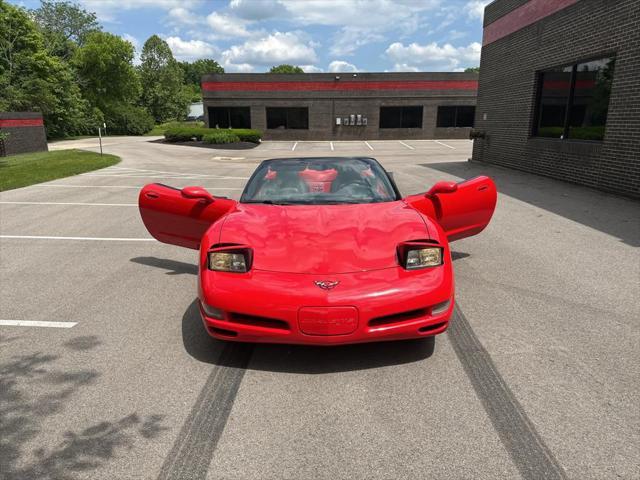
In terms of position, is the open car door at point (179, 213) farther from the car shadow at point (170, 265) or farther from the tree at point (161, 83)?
the tree at point (161, 83)

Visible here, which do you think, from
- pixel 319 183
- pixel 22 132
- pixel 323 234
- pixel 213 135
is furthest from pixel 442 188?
pixel 213 135

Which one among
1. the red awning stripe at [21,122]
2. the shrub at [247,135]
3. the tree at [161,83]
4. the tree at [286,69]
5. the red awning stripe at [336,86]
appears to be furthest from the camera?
the tree at [286,69]

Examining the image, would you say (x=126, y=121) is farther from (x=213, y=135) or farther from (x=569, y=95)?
(x=569, y=95)

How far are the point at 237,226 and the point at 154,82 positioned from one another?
86378 mm

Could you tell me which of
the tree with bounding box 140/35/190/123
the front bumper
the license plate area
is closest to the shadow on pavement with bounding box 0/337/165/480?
the front bumper

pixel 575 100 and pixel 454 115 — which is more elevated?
pixel 575 100

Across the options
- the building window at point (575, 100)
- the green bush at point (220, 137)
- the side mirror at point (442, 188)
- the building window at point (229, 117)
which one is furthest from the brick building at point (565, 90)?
the building window at point (229, 117)

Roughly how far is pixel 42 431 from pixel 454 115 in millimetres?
42297

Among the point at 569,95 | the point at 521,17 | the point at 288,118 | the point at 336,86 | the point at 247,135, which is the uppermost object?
the point at 521,17

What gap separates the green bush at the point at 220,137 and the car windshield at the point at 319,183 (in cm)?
2900

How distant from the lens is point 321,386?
3094 millimetres

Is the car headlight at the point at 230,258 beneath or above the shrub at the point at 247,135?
above

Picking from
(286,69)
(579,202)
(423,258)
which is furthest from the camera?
(286,69)

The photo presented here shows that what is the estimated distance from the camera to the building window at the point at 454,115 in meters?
40.6
